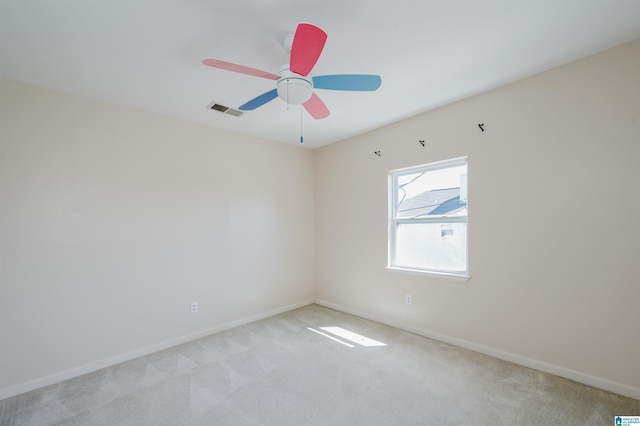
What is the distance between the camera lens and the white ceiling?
1604 mm

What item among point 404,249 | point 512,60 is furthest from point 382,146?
point 512,60

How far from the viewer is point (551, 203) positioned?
2342 millimetres

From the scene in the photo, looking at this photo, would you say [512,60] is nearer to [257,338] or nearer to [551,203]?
[551,203]

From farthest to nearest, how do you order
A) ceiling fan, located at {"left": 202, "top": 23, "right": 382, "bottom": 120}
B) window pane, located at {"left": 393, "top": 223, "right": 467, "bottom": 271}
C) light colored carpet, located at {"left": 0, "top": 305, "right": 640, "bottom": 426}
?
window pane, located at {"left": 393, "top": 223, "right": 467, "bottom": 271}
light colored carpet, located at {"left": 0, "top": 305, "right": 640, "bottom": 426}
ceiling fan, located at {"left": 202, "top": 23, "right": 382, "bottom": 120}

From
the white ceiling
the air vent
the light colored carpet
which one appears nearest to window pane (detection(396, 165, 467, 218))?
the white ceiling

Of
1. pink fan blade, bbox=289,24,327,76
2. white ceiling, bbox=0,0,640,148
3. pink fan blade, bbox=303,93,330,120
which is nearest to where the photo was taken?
pink fan blade, bbox=289,24,327,76

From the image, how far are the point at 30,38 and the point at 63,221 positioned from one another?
4.71ft

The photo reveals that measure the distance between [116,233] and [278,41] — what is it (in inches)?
92.5

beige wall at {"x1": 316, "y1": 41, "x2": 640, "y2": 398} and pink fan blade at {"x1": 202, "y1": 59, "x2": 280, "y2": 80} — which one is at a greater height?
pink fan blade at {"x1": 202, "y1": 59, "x2": 280, "y2": 80}

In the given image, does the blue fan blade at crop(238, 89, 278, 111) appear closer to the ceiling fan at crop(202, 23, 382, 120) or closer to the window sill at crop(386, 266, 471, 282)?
the ceiling fan at crop(202, 23, 382, 120)

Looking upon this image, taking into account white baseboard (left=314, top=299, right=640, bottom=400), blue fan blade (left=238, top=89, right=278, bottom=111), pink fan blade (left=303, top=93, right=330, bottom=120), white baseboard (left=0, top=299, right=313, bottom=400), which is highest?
blue fan blade (left=238, top=89, right=278, bottom=111)

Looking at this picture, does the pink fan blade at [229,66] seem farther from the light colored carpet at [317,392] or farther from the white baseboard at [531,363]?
the white baseboard at [531,363]

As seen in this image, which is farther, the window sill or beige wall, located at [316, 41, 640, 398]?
the window sill

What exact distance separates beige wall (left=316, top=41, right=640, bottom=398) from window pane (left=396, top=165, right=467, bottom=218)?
179 millimetres
